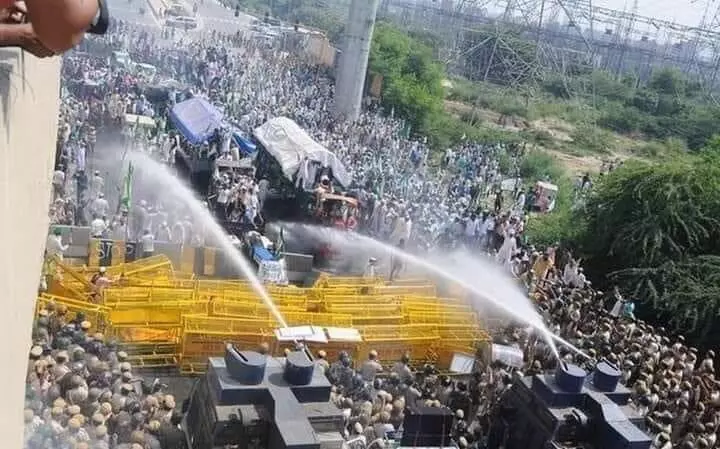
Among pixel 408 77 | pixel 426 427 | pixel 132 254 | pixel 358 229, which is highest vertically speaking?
pixel 408 77

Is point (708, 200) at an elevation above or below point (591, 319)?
above

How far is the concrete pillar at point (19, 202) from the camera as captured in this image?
293cm

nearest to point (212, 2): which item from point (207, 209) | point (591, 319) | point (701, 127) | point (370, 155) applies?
point (701, 127)

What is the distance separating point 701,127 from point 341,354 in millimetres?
42929

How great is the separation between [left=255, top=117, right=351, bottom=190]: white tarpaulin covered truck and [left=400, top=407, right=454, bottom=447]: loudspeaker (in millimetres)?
10666

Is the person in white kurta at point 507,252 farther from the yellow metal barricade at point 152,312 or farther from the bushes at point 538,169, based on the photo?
the bushes at point 538,169

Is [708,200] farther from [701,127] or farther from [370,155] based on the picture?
[701,127]

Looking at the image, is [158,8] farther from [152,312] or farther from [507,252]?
[152,312]

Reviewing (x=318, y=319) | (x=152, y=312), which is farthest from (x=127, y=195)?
(x=318, y=319)

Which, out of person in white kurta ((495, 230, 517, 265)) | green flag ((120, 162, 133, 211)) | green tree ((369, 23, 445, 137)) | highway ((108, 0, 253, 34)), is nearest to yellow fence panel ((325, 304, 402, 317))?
person in white kurta ((495, 230, 517, 265))

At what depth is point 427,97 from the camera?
31.7 meters

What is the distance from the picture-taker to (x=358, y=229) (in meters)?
16.9

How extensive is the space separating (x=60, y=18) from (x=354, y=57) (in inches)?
990

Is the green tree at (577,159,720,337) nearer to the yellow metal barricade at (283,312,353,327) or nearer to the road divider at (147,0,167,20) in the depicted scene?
the yellow metal barricade at (283,312,353,327)
